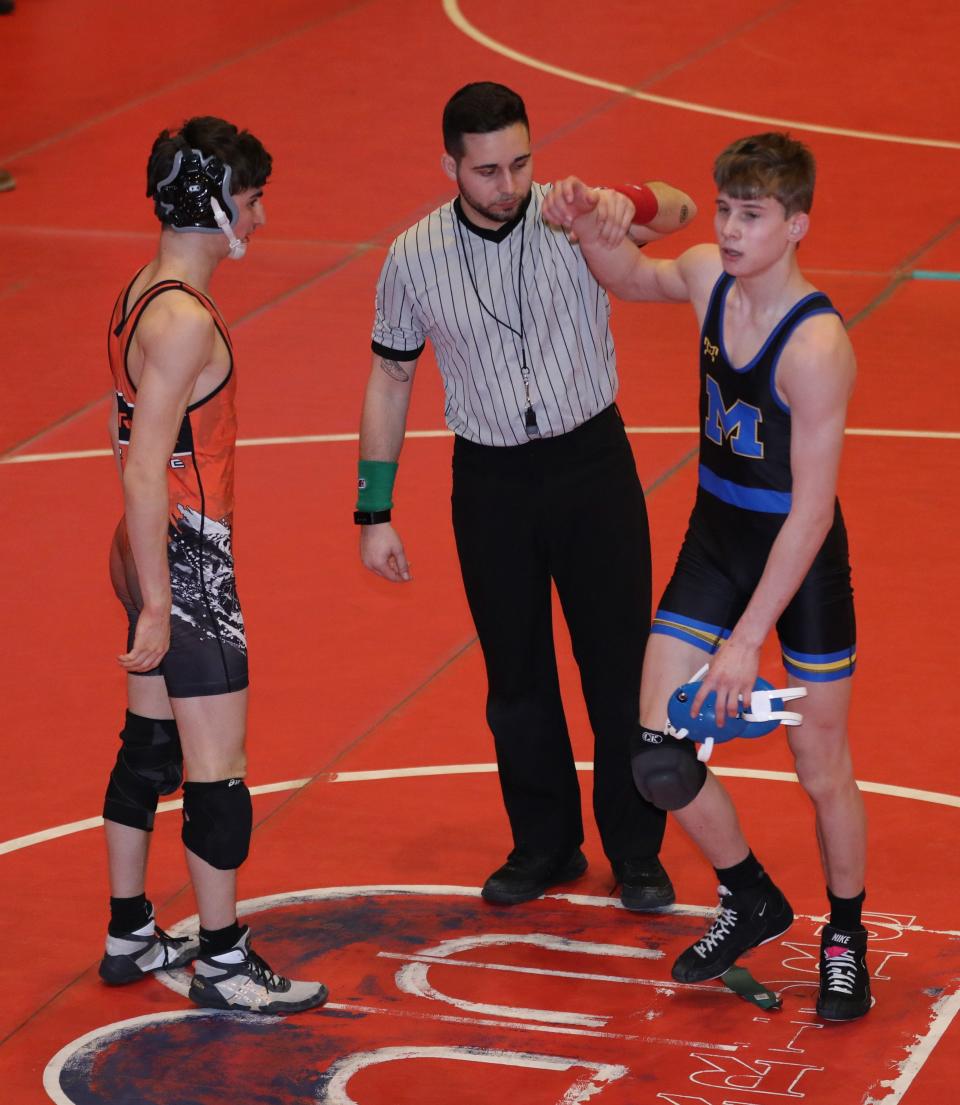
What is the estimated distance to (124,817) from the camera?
5723mm

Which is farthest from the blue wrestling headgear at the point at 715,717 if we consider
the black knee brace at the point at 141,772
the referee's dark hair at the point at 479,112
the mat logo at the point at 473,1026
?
the referee's dark hair at the point at 479,112

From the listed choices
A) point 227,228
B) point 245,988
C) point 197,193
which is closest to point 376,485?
point 227,228

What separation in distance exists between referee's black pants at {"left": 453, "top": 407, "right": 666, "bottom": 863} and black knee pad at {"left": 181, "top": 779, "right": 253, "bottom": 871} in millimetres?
1125

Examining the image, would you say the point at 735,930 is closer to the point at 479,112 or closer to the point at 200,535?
the point at 200,535

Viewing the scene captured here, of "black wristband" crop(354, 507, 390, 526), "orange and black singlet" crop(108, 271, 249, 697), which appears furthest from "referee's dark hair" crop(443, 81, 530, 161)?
"black wristband" crop(354, 507, 390, 526)

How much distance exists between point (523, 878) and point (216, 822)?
1188mm

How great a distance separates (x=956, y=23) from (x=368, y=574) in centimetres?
1078

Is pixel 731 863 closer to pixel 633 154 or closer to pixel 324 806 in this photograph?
pixel 324 806

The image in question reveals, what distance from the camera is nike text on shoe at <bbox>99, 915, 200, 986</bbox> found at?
575 cm

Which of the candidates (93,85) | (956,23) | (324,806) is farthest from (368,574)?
(956,23)

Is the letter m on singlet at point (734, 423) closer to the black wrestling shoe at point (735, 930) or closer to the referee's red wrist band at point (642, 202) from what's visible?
the referee's red wrist band at point (642, 202)

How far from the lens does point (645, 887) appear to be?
614cm

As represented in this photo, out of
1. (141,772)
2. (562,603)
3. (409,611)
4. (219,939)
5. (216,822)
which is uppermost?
(562,603)

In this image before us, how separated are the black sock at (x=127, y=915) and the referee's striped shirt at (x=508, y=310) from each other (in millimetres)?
1698
